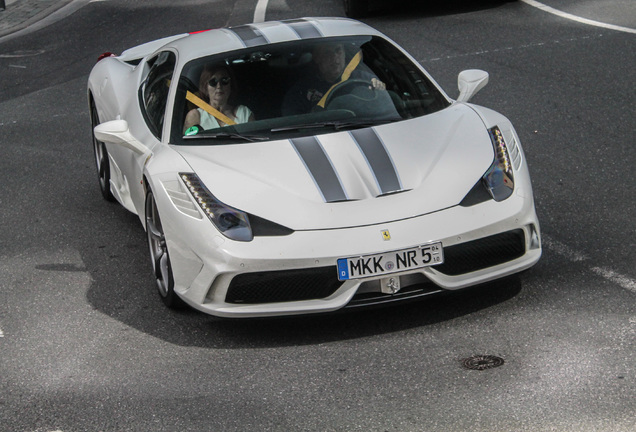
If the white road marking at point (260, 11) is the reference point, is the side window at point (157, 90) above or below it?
above

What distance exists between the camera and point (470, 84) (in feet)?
21.0

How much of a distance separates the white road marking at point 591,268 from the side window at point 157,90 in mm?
2301

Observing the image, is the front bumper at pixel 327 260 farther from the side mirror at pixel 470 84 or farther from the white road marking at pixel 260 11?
the white road marking at pixel 260 11


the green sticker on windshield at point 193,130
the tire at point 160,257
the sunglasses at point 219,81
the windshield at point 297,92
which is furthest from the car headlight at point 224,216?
the sunglasses at point 219,81

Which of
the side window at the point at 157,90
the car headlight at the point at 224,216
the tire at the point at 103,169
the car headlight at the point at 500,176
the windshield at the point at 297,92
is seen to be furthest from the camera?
the tire at the point at 103,169

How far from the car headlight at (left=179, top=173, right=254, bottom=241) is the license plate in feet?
1.53

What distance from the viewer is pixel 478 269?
5148mm

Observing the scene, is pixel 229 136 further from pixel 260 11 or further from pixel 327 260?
pixel 260 11

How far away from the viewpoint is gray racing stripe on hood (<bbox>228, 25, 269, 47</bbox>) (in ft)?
21.0

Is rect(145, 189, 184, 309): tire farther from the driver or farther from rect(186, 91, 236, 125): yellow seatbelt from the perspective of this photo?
the driver

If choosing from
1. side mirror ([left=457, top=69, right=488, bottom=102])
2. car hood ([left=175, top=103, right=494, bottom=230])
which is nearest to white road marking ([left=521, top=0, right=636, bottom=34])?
side mirror ([left=457, top=69, right=488, bottom=102])

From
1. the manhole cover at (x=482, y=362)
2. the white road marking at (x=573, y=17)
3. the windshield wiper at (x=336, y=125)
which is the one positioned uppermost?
the windshield wiper at (x=336, y=125)

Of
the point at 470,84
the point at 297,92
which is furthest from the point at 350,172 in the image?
the point at 470,84

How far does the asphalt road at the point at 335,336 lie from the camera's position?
4348 mm
